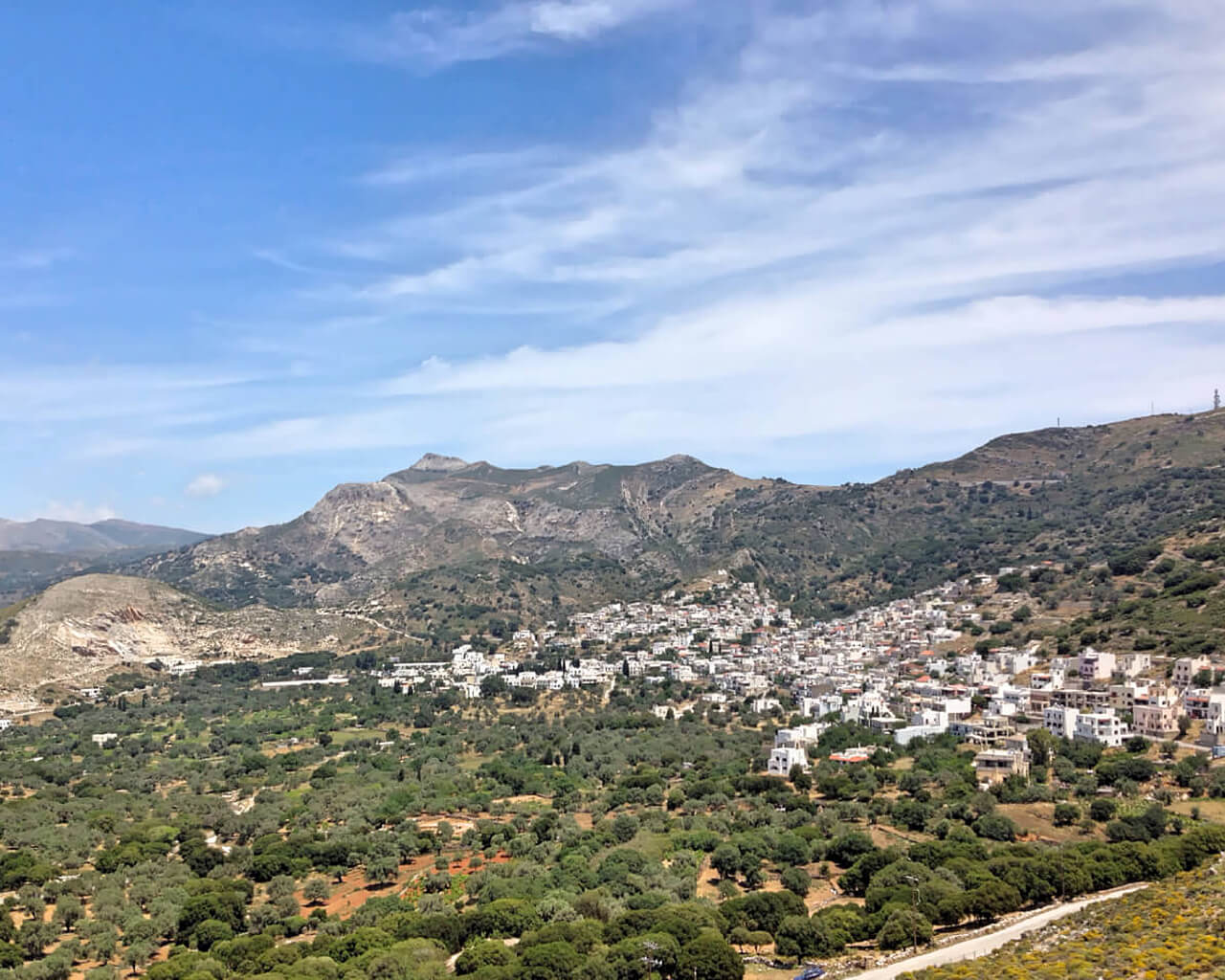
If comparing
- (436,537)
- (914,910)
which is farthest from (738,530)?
(914,910)

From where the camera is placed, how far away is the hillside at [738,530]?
114m

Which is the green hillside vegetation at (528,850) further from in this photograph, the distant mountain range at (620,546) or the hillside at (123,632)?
the distant mountain range at (620,546)

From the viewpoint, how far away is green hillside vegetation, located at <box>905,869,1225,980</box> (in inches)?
834

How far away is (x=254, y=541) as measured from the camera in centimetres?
18788

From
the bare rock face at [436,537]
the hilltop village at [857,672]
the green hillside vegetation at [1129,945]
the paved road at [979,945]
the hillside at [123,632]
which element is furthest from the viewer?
the bare rock face at [436,537]

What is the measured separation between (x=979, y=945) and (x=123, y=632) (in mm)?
89583

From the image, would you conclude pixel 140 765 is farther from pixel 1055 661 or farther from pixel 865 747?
pixel 1055 661

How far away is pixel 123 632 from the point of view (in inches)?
3728

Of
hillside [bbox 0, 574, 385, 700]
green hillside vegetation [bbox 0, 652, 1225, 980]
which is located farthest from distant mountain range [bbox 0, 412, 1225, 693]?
green hillside vegetation [bbox 0, 652, 1225, 980]

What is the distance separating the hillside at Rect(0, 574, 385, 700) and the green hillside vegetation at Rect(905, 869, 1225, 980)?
3145 inches

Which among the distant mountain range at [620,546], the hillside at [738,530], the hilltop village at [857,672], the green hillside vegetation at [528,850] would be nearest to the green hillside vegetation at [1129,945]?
the green hillside vegetation at [528,850]

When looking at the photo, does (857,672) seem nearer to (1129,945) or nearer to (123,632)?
(1129,945)

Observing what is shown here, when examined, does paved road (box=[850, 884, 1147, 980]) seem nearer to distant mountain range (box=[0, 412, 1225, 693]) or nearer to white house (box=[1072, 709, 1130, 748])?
white house (box=[1072, 709, 1130, 748])

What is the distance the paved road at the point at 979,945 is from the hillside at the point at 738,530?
71341 mm
